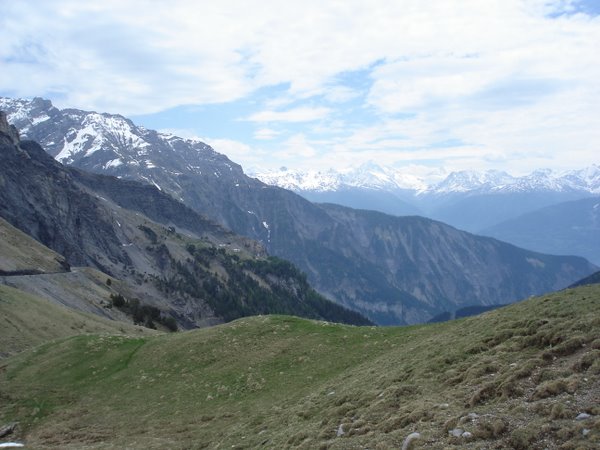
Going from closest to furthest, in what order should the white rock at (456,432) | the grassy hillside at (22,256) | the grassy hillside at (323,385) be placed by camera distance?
the white rock at (456,432) < the grassy hillside at (323,385) < the grassy hillside at (22,256)

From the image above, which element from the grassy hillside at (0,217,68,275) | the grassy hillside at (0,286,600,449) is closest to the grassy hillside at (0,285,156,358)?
the grassy hillside at (0,286,600,449)

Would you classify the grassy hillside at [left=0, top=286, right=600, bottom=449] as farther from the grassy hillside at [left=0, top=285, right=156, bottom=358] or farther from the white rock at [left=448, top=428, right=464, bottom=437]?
the grassy hillside at [left=0, top=285, right=156, bottom=358]

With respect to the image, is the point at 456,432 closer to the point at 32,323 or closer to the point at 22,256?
the point at 32,323

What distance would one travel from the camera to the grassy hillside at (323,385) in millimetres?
18047

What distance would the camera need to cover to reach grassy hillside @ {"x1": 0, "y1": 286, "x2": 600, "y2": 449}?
18047 mm

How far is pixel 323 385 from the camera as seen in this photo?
3269 centimetres

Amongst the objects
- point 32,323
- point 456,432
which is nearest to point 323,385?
point 456,432

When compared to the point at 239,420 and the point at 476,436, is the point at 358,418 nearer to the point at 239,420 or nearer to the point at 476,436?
the point at 476,436

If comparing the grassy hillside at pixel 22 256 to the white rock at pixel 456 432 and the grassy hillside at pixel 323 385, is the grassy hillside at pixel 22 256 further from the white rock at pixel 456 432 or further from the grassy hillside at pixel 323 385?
the white rock at pixel 456 432

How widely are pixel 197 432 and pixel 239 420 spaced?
255 cm

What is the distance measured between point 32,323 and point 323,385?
52.0 meters

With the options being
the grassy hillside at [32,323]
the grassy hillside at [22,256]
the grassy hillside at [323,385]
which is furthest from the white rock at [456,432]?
the grassy hillside at [22,256]

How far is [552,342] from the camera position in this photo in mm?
23250

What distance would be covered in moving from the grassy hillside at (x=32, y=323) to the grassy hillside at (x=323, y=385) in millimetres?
12776
